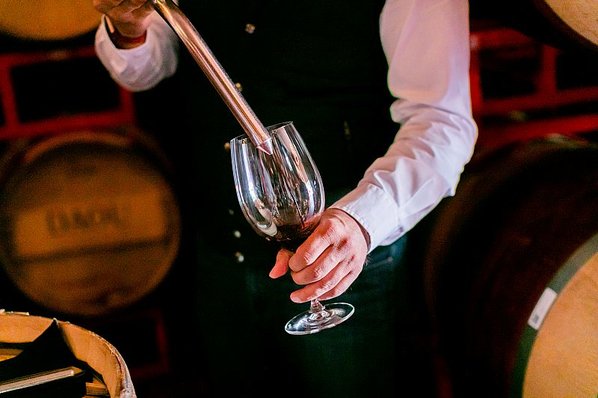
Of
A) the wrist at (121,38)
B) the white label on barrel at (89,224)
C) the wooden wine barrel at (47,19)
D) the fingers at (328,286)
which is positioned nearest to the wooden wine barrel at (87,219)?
the white label on barrel at (89,224)

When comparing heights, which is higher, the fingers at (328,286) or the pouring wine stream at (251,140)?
the pouring wine stream at (251,140)

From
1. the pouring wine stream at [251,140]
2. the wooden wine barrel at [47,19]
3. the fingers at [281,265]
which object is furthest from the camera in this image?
the wooden wine barrel at [47,19]

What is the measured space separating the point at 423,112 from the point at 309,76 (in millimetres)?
226

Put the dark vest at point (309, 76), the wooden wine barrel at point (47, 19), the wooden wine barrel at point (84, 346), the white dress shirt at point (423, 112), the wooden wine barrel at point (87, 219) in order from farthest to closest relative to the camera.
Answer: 1. the wooden wine barrel at point (87, 219)
2. the wooden wine barrel at point (47, 19)
3. the dark vest at point (309, 76)
4. the white dress shirt at point (423, 112)
5. the wooden wine barrel at point (84, 346)

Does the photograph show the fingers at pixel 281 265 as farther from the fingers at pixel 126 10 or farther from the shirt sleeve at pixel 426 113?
the fingers at pixel 126 10

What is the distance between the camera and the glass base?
3.18 feet

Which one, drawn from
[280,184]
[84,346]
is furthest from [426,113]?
[84,346]

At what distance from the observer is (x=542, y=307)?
116cm

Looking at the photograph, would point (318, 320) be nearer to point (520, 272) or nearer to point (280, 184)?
point (280, 184)

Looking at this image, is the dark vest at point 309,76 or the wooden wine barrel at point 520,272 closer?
the wooden wine barrel at point 520,272

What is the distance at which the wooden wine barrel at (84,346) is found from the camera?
748 mm

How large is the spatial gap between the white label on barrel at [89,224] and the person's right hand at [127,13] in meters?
0.60

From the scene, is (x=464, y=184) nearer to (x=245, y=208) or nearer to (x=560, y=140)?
(x=560, y=140)

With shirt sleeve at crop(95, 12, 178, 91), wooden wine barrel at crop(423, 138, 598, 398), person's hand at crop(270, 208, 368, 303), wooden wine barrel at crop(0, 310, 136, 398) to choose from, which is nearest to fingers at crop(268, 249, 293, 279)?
person's hand at crop(270, 208, 368, 303)
